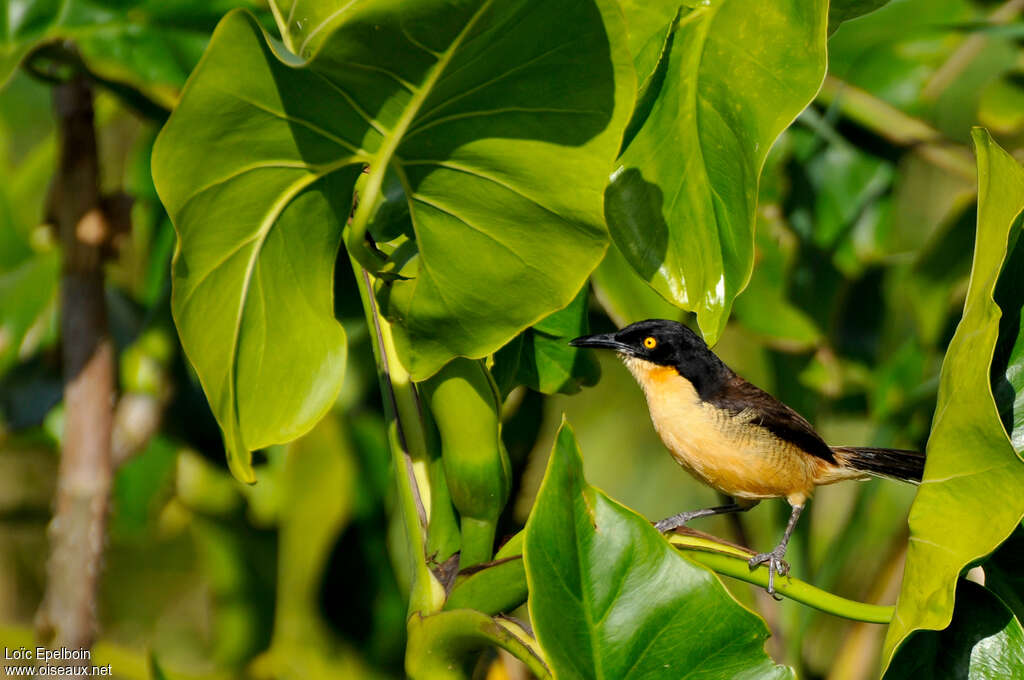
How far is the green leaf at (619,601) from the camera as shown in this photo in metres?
0.74

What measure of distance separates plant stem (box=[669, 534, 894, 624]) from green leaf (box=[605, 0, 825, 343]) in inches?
6.4

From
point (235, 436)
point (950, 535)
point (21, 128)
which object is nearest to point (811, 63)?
point (950, 535)

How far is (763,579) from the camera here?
782 millimetres

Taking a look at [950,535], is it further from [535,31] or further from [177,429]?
[177,429]

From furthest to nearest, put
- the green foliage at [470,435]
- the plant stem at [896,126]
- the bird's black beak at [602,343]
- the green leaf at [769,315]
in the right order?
the plant stem at [896,126], the green leaf at [769,315], the bird's black beak at [602,343], the green foliage at [470,435]

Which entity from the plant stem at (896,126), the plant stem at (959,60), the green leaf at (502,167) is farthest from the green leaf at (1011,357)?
the plant stem at (959,60)

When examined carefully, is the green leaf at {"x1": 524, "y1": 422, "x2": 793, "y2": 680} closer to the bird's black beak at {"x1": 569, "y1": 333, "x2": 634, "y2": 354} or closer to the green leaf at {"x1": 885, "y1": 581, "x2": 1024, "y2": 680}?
the green leaf at {"x1": 885, "y1": 581, "x2": 1024, "y2": 680}

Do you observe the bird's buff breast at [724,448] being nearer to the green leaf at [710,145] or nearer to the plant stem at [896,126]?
the green leaf at [710,145]

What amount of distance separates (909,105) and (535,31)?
1.49 m

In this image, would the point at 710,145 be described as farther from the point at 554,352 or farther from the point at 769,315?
the point at 769,315

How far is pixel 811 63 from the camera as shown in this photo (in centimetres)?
81

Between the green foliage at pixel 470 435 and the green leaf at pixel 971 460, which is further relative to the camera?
the green foliage at pixel 470 435

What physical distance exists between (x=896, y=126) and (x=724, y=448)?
83 centimetres

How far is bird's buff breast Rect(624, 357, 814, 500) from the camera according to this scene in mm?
1264
